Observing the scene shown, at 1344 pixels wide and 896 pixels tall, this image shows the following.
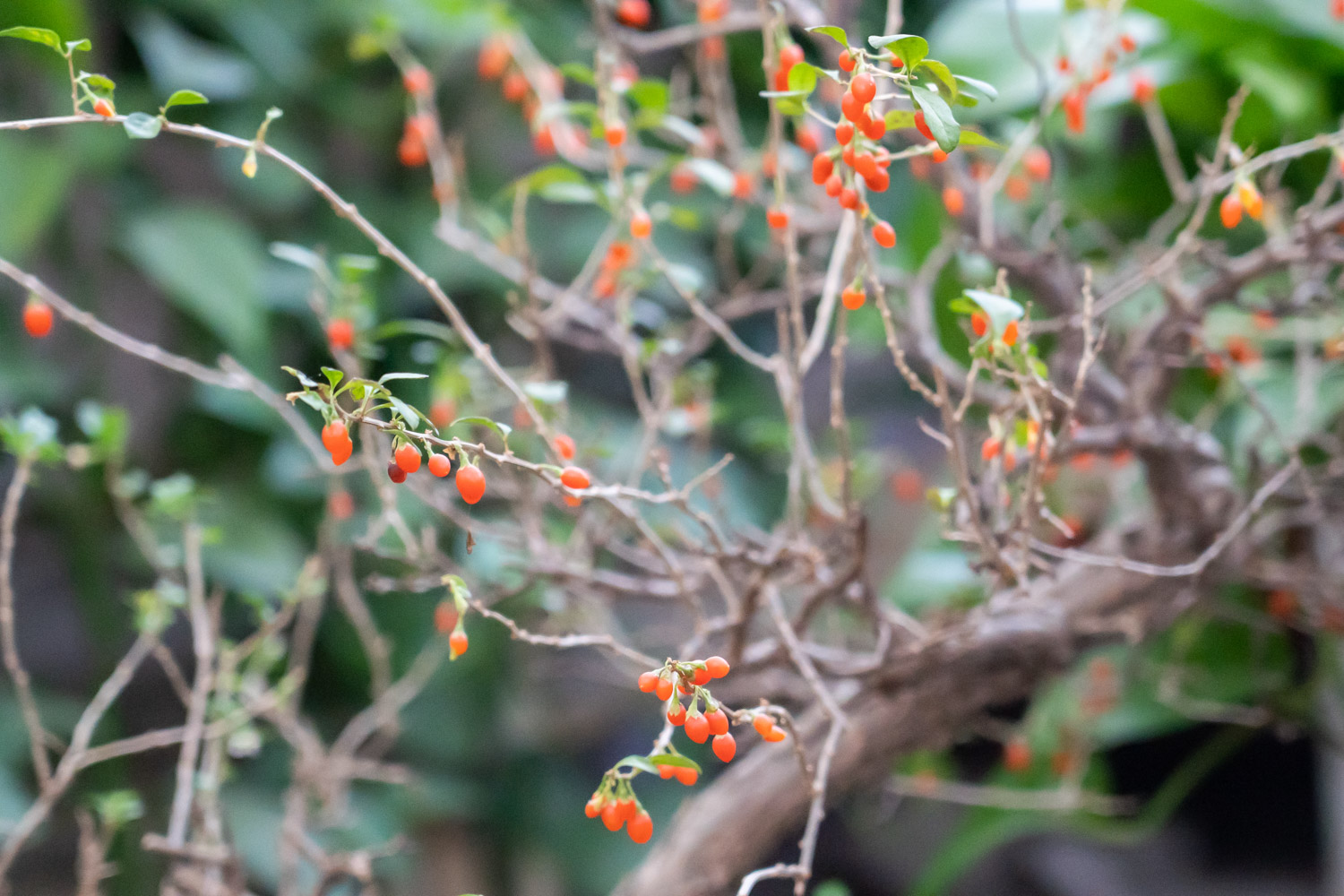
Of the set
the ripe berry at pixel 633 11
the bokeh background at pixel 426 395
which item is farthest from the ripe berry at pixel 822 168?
the bokeh background at pixel 426 395

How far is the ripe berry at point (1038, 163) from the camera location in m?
0.91

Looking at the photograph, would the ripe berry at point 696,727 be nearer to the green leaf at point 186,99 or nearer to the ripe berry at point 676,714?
the ripe berry at point 676,714

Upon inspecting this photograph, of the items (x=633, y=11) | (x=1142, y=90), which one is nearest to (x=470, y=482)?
(x=633, y=11)

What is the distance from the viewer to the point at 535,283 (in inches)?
34.2

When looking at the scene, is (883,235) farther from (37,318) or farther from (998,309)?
(37,318)

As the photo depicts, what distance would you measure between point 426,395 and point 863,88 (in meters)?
1.28

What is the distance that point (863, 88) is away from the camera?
0.39 metres

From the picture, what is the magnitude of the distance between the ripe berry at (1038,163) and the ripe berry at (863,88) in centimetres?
57

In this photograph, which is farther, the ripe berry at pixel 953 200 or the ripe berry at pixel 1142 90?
the ripe berry at pixel 1142 90

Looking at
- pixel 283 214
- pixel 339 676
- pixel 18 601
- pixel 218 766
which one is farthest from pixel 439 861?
pixel 283 214

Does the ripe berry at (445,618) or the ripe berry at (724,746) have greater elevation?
the ripe berry at (724,746)

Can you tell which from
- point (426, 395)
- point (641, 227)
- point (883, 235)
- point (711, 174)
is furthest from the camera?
point (426, 395)

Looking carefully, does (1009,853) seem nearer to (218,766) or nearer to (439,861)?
(439,861)

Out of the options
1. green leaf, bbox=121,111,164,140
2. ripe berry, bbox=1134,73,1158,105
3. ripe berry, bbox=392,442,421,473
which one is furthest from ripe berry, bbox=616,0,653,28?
ripe berry, bbox=392,442,421,473
